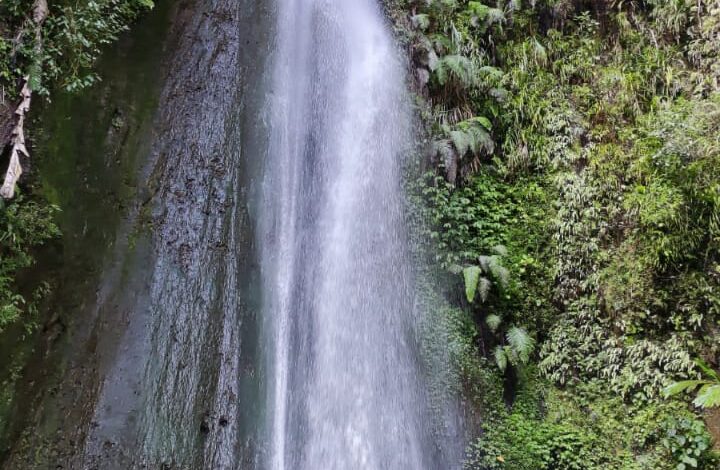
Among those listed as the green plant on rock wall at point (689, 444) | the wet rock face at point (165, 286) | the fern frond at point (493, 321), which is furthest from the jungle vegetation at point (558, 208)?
the wet rock face at point (165, 286)

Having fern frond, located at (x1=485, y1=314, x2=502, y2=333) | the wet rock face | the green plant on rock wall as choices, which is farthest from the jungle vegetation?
the wet rock face

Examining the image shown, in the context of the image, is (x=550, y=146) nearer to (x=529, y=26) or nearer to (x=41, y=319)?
(x=529, y=26)

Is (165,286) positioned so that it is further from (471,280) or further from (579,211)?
(579,211)

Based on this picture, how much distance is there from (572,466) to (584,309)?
201cm

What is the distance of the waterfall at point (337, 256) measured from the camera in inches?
217

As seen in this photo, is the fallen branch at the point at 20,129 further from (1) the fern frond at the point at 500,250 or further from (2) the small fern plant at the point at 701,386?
(2) the small fern plant at the point at 701,386

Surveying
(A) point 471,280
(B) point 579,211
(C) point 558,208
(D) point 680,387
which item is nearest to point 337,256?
(A) point 471,280

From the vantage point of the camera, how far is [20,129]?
446 cm

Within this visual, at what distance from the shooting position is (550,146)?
7.64 metres

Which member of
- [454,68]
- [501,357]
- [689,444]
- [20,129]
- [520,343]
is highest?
[454,68]

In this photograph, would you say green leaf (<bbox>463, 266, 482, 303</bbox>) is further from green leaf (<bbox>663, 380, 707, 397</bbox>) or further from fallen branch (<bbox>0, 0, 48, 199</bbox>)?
fallen branch (<bbox>0, 0, 48, 199</bbox>)

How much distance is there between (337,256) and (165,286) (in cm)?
216

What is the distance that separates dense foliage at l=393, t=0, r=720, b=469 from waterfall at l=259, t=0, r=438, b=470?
2.49ft

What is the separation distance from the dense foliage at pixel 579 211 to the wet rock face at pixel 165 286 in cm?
292
